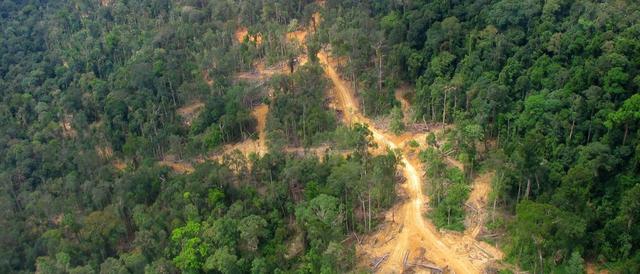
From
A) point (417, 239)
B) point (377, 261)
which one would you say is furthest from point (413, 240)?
point (377, 261)

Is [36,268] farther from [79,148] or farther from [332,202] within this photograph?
[332,202]

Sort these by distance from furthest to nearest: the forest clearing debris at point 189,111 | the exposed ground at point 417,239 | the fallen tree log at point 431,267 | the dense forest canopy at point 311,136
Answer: the forest clearing debris at point 189,111, the exposed ground at point 417,239, the fallen tree log at point 431,267, the dense forest canopy at point 311,136

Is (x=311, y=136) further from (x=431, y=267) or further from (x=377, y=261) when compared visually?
(x=431, y=267)

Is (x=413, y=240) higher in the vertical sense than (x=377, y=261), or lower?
higher

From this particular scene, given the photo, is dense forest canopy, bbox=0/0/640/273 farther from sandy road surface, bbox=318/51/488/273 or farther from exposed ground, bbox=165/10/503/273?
sandy road surface, bbox=318/51/488/273

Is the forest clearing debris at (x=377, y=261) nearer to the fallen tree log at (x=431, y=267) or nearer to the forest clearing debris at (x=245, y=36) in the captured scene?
the fallen tree log at (x=431, y=267)

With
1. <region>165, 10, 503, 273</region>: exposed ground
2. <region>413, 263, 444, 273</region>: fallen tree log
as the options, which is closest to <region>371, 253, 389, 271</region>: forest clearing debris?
<region>165, 10, 503, 273</region>: exposed ground

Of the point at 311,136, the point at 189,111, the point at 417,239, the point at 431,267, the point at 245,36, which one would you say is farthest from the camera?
the point at 245,36

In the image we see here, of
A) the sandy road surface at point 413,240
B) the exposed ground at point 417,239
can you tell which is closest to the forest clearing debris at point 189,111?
the exposed ground at point 417,239

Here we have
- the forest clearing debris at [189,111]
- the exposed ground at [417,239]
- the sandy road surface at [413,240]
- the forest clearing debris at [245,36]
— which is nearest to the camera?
the exposed ground at [417,239]
